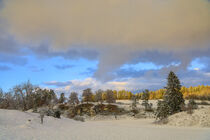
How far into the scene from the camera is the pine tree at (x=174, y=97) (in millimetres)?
35750

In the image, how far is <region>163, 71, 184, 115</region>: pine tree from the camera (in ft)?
117

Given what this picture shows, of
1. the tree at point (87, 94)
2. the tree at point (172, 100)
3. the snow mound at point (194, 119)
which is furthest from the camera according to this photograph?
the tree at point (87, 94)

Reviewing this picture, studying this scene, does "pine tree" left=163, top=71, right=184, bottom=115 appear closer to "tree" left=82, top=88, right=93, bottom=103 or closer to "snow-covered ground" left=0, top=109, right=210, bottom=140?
"snow-covered ground" left=0, top=109, right=210, bottom=140

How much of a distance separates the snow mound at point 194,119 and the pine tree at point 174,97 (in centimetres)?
420

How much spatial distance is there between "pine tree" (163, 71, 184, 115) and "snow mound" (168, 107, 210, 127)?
13.8ft

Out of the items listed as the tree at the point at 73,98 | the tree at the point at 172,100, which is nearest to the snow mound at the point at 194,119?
the tree at the point at 172,100

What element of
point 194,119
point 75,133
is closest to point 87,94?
point 194,119

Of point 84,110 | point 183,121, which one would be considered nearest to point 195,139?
point 183,121

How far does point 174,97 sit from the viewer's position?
35.7m

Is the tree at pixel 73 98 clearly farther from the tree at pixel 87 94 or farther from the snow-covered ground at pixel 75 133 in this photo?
the snow-covered ground at pixel 75 133

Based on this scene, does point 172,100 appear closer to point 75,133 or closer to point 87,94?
point 75,133

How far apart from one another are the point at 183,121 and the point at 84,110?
A: 5163 centimetres

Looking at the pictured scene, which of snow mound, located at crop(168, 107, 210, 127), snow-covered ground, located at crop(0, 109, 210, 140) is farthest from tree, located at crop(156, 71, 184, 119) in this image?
snow-covered ground, located at crop(0, 109, 210, 140)

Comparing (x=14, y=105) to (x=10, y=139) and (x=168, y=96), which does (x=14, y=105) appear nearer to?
(x=10, y=139)
